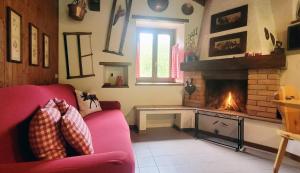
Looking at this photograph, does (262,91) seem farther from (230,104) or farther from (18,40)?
(18,40)

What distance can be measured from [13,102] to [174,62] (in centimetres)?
327

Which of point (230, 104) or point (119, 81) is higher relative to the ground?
point (119, 81)

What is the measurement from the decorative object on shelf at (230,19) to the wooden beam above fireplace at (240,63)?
1.94 feet

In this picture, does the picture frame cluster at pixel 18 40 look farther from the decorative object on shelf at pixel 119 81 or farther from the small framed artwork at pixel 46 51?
the decorative object on shelf at pixel 119 81

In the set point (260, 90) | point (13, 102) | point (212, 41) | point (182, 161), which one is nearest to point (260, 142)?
point (260, 90)

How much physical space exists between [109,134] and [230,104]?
2430 millimetres

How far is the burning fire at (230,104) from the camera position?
352 centimetres

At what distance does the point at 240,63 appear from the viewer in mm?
3119

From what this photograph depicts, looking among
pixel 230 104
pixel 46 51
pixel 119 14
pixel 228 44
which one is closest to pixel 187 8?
pixel 228 44

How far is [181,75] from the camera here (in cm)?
414

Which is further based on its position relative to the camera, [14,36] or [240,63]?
[240,63]

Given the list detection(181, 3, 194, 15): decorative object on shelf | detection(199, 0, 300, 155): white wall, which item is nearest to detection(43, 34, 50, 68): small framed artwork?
detection(181, 3, 194, 15): decorative object on shelf

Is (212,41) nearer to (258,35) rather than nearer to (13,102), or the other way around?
(258,35)

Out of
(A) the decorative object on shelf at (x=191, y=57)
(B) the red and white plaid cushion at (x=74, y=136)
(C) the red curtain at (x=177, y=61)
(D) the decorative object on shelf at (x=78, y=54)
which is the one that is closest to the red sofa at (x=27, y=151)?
(B) the red and white plaid cushion at (x=74, y=136)
